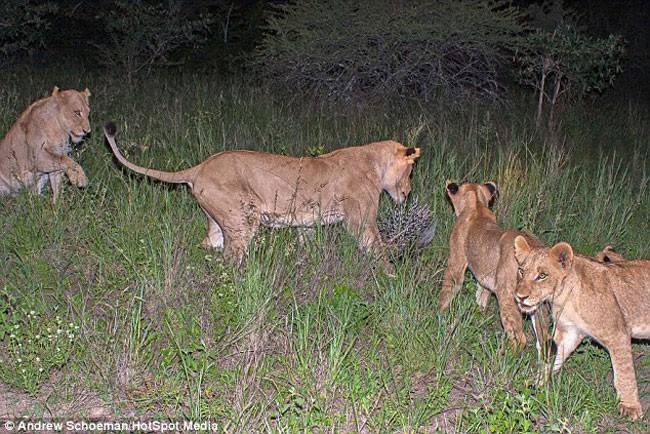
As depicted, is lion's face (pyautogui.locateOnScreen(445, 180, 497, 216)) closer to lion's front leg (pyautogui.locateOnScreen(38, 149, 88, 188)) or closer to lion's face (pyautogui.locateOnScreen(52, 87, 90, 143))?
lion's front leg (pyautogui.locateOnScreen(38, 149, 88, 188))

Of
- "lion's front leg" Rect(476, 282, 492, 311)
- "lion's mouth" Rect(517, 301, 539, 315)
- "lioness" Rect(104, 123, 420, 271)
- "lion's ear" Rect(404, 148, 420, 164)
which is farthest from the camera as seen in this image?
"lion's ear" Rect(404, 148, 420, 164)

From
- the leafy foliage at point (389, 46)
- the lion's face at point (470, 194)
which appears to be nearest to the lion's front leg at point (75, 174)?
the lion's face at point (470, 194)

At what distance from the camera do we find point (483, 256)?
4.66 metres

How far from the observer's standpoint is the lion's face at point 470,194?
513 centimetres

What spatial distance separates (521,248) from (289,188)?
188cm

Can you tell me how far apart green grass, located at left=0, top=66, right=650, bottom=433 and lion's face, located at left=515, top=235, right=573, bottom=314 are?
1.09ft

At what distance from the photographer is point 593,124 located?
10.3m

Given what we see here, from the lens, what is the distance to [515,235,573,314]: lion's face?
12.7 feet

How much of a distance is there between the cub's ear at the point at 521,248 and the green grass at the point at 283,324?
453mm

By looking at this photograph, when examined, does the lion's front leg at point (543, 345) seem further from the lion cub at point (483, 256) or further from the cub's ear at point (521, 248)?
the cub's ear at point (521, 248)

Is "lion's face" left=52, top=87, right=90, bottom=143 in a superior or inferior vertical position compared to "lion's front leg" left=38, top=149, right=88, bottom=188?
superior

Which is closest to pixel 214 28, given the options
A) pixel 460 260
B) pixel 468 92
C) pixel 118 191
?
pixel 468 92

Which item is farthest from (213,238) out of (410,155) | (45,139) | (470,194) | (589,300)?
(589,300)

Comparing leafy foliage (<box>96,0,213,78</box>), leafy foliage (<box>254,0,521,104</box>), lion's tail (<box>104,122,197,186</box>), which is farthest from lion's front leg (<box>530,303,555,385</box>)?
leafy foliage (<box>96,0,213,78</box>)
